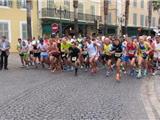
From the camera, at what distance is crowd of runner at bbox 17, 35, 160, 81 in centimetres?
1773

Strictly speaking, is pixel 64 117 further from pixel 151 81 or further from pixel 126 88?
pixel 151 81

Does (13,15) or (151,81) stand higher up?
(13,15)

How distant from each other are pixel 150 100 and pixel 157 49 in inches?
311

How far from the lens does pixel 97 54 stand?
760 inches

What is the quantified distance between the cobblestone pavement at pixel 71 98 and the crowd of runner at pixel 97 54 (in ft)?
3.16

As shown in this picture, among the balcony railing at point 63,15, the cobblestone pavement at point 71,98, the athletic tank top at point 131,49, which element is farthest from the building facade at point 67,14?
the cobblestone pavement at point 71,98

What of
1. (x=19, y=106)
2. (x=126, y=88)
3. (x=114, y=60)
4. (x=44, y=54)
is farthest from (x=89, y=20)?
(x=19, y=106)

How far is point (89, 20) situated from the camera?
51938 mm

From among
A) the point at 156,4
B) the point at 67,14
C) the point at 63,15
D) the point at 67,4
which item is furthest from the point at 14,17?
the point at 156,4

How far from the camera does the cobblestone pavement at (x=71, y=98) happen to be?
9477 millimetres

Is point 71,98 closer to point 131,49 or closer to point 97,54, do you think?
point 131,49

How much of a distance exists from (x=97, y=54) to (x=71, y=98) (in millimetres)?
7596

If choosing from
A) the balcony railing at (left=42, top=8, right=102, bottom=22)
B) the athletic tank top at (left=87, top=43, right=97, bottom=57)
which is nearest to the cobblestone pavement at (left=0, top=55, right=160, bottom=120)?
the athletic tank top at (left=87, top=43, right=97, bottom=57)

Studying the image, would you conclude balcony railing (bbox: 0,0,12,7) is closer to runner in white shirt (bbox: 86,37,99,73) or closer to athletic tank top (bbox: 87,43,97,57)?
runner in white shirt (bbox: 86,37,99,73)
